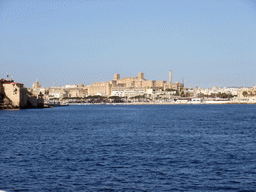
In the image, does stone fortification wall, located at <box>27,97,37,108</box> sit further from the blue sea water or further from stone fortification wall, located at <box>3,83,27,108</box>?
the blue sea water

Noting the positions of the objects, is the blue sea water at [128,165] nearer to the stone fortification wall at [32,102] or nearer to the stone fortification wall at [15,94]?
the stone fortification wall at [15,94]

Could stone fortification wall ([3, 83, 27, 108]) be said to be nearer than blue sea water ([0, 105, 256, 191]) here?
No

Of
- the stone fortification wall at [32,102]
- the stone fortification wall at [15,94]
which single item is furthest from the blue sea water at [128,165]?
the stone fortification wall at [32,102]

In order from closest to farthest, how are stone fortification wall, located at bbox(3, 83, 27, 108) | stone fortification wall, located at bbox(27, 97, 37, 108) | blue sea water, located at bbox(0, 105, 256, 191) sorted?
blue sea water, located at bbox(0, 105, 256, 191)
stone fortification wall, located at bbox(3, 83, 27, 108)
stone fortification wall, located at bbox(27, 97, 37, 108)

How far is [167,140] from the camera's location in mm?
24562

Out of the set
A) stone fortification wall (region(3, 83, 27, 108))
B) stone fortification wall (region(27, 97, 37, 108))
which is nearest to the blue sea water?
stone fortification wall (region(3, 83, 27, 108))

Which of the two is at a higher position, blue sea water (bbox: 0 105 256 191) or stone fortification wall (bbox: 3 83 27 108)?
stone fortification wall (bbox: 3 83 27 108)

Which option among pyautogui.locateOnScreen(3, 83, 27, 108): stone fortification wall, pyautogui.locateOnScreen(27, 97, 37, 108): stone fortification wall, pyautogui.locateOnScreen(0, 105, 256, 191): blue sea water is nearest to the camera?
pyautogui.locateOnScreen(0, 105, 256, 191): blue sea water

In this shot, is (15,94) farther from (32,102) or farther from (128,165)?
(128,165)

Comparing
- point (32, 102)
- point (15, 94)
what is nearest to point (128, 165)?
point (15, 94)

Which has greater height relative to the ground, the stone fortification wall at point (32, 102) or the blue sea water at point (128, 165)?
the stone fortification wall at point (32, 102)

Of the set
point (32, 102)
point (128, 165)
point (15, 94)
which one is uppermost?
point (15, 94)

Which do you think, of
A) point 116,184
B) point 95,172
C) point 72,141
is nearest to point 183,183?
point 116,184

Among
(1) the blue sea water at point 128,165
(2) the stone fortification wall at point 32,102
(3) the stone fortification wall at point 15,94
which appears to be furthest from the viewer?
(2) the stone fortification wall at point 32,102
